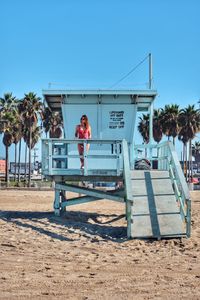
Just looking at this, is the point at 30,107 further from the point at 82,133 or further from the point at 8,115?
the point at 82,133

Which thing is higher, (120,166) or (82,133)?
(82,133)

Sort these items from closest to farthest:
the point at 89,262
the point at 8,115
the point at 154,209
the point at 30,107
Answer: the point at 89,262 < the point at 154,209 < the point at 30,107 < the point at 8,115

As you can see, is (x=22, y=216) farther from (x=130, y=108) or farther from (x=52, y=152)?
(x=130, y=108)

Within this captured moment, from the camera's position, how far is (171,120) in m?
57.9

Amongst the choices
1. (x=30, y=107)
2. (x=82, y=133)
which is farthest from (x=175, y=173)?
(x=30, y=107)

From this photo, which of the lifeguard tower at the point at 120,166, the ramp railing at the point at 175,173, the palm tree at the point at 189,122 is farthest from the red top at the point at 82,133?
the palm tree at the point at 189,122

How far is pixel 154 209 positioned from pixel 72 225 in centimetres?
223

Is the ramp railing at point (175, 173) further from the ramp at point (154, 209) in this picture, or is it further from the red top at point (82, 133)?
the red top at point (82, 133)

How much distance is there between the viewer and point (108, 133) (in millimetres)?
14516

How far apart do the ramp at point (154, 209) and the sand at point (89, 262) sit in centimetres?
31

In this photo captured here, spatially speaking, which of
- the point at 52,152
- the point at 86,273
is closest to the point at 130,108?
the point at 52,152

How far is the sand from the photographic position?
17.9 feet

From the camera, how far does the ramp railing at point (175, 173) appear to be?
962cm

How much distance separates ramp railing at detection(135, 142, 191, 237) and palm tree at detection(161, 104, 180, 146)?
43.8 meters
